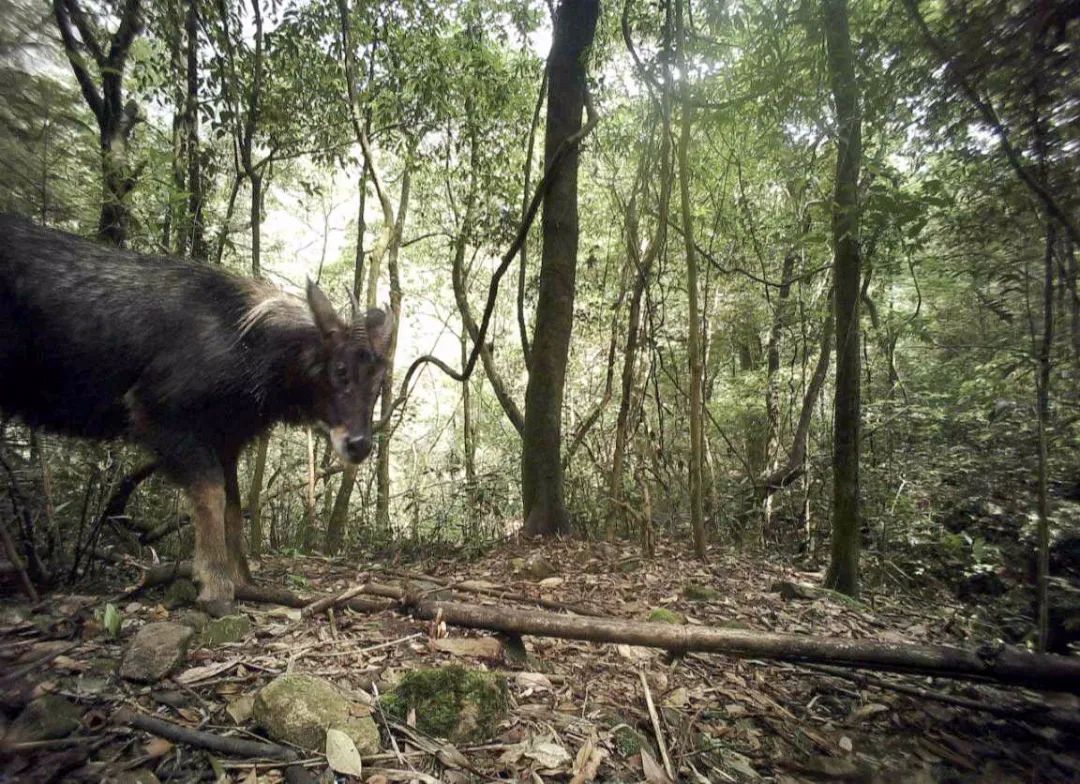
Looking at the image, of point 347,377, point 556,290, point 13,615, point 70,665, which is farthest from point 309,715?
point 556,290

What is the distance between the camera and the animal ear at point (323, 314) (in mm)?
3754

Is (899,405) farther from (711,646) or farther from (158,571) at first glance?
(158,571)

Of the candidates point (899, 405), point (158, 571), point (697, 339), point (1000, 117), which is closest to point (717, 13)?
point (697, 339)

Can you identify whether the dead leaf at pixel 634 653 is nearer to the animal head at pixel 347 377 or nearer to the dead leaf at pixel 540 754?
the dead leaf at pixel 540 754

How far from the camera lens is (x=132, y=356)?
3.63 meters

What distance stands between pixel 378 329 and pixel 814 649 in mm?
3302

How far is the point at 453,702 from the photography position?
2.45 meters

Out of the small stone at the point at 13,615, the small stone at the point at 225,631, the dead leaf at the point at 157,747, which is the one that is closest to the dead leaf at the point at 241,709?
the dead leaf at the point at 157,747

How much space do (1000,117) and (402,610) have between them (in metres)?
4.11

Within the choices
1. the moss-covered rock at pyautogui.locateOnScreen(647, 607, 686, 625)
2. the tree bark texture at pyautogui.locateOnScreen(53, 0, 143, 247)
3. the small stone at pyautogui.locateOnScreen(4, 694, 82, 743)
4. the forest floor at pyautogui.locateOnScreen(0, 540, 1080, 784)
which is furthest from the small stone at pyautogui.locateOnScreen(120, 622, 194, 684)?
the tree bark texture at pyautogui.locateOnScreen(53, 0, 143, 247)

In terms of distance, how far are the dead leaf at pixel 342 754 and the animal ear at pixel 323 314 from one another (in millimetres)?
2489

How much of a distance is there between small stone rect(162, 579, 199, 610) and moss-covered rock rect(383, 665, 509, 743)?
1.84m

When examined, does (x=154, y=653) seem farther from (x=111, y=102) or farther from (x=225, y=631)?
(x=111, y=102)

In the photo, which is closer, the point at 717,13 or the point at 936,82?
the point at 936,82
